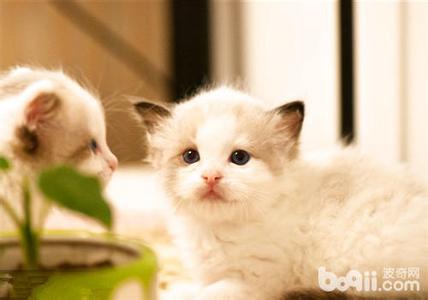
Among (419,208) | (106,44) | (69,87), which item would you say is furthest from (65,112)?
(106,44)

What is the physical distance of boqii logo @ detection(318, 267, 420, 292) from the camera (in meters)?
0.96

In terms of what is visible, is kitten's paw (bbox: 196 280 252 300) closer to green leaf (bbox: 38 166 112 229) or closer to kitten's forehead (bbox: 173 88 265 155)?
kitten's forehead (bbox: 173 88 265 155)

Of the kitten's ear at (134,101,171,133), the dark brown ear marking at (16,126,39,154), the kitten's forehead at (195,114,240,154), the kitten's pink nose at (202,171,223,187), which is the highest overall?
the kitten's ear at (134,101,171,133)

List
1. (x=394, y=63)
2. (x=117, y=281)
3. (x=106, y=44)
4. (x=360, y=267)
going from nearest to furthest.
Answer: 1. (x=117, y=281)
2. (x=360, y=267)
3. (x=394, y=63)
4. (x=106, y=44)

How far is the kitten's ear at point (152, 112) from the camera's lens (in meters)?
1.14

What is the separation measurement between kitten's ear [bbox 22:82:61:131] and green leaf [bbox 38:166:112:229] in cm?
21

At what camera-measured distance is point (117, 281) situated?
0.70 m

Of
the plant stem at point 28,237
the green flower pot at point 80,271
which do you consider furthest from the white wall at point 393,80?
the plant stem at point 28,237

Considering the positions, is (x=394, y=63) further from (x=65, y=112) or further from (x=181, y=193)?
(x=65, y=112)

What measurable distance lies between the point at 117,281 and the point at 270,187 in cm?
46

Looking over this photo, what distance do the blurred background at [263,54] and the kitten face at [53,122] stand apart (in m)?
0.10

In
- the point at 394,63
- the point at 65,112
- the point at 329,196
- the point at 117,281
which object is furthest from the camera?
the point at 394,63

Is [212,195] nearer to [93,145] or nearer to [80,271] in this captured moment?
[93,145]

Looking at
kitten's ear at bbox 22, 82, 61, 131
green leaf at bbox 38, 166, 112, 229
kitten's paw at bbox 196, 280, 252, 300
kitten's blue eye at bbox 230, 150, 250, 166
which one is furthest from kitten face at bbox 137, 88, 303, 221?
green leaf at bbox 38, 166, 112, 229
